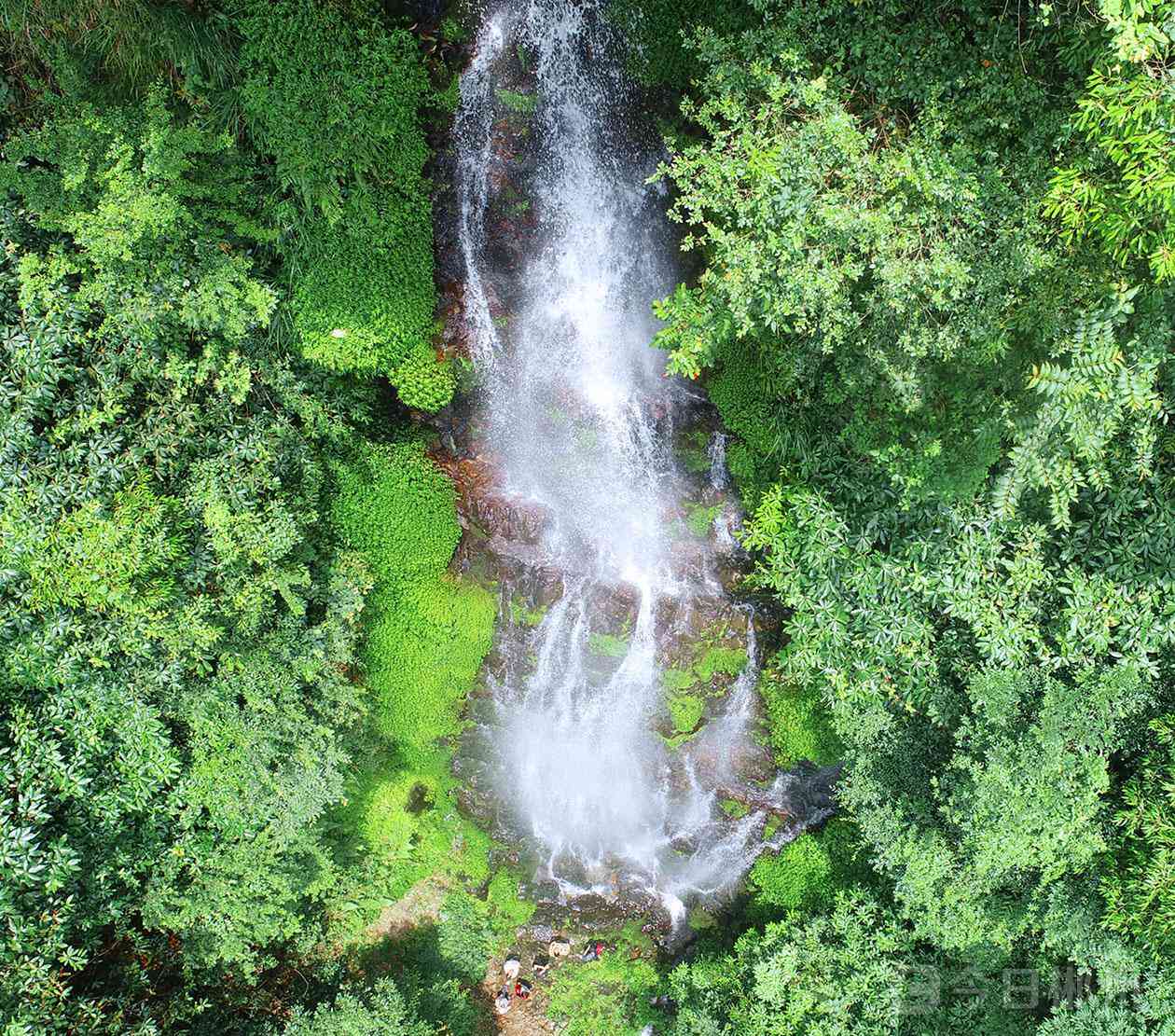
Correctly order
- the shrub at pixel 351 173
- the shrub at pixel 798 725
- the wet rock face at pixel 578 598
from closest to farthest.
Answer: the shrub at pixel 351 173, the wet rock face at pixel 578 598, the shrub at pixel 798 725

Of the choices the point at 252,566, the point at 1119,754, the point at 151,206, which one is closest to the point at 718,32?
the point at 151,206

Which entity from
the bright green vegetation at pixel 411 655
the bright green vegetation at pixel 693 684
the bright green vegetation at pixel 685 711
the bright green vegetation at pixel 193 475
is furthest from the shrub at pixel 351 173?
the bright green vegetation at pixel 685 711

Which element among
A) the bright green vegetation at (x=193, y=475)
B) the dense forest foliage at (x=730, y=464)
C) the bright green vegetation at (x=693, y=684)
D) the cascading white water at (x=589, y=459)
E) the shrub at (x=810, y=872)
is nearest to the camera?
the dense forest foliage at (x=730, y=464)

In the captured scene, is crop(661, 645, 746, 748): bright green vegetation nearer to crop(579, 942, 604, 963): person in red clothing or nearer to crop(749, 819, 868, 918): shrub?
crop(749, 819, 868, 918): shrub

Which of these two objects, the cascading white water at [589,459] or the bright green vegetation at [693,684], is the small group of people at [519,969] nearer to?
the cascading white water at [589,459]

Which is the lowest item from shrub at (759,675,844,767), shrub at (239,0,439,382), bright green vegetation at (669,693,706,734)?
shrub at (759,675,844,767)

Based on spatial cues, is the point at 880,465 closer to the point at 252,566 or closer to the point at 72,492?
the point at 252,566

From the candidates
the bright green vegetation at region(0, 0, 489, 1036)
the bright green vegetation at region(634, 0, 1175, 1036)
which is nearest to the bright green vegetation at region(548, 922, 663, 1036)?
the bright green vegetation at region(634, 0, 1175, 1036)
